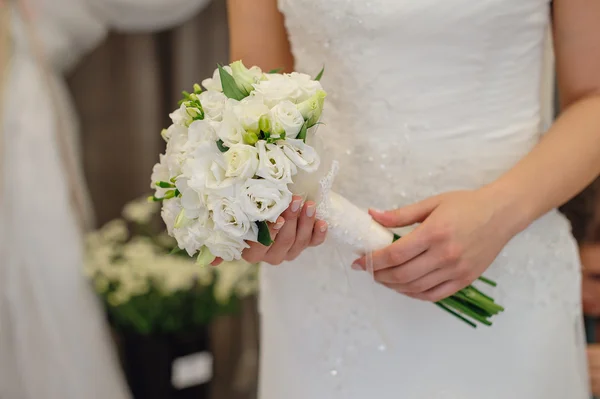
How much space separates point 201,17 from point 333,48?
158 centimetres

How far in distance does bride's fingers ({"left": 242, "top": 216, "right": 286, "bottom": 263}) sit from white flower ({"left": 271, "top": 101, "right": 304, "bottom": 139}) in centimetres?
9

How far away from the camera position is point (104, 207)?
8.37 feet

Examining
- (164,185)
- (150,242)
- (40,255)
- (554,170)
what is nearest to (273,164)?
(164,185)

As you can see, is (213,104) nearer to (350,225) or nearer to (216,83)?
(216,83)

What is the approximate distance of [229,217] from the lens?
659mm

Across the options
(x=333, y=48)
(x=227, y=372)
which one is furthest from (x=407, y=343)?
(x=227, y=372)

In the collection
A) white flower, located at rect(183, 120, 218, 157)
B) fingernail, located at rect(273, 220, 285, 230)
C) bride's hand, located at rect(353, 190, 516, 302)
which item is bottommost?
bride's hand, located at rect(353, 190, 516, 302)

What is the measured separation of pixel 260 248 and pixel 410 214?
195 millimetres

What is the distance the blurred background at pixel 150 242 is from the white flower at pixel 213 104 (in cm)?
126

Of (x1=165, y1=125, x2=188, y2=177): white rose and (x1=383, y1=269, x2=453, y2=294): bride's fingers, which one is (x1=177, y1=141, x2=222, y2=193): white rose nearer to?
(x1=165, y1=125, x2=188, y2=177): white rose

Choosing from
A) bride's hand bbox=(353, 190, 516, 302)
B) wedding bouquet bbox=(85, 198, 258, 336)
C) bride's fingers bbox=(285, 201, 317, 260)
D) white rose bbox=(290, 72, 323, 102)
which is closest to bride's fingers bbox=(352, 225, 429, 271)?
bride's hand bbox=(353, 190, 516, 302)

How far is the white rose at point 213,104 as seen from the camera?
2.22ft

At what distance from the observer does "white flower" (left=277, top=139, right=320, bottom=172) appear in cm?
66

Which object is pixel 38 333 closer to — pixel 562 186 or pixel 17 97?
→ pixel 17 97
